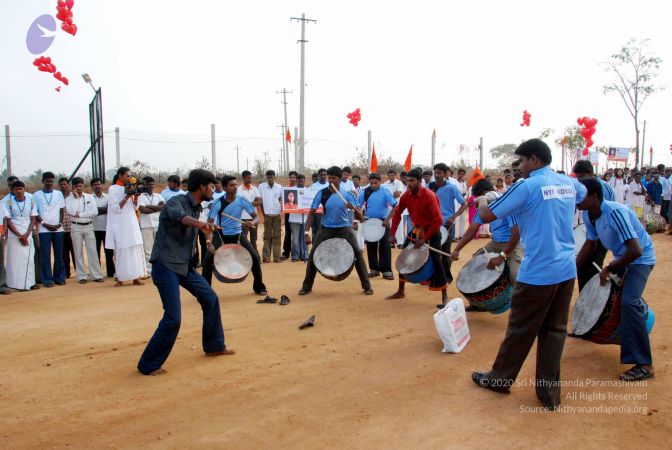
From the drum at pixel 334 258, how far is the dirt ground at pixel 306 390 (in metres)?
0.97

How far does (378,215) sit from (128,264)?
496 cm

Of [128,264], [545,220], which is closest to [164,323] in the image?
[545,220]

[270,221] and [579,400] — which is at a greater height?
[270,221]

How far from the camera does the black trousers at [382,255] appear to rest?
34.1 feet

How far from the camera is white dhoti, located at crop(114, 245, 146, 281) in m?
10.0

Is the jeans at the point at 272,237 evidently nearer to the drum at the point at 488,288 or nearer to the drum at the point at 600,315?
the drum at the point at 488,288

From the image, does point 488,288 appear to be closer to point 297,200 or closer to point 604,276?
point 604,276

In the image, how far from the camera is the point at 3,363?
18.6ft

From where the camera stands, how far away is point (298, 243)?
1314 cm

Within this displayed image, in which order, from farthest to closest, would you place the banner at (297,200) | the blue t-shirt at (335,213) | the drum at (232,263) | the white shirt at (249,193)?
the banner at (297,200), the white shirt at (249,193), the blue t-shirt at (335,213), the drum at (232,263)

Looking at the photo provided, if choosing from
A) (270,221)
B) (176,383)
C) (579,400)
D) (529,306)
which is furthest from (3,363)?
(270,221)

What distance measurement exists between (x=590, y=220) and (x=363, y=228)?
17.6 feet

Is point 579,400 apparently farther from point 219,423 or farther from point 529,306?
point 219,423

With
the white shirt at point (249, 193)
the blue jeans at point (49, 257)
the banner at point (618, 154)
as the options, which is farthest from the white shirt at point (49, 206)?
the banner at point (618, 154)
